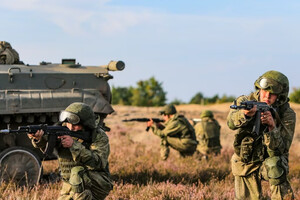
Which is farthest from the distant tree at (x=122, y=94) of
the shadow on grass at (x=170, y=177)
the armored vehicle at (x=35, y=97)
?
the shadow on grass at (x=170, y=177)

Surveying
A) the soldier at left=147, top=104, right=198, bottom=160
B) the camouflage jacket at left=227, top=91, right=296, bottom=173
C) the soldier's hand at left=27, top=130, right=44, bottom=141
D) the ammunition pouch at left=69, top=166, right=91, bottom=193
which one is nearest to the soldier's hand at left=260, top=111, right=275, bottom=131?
the camouflage jacket at left=227, top=91, right=296, bottom=173

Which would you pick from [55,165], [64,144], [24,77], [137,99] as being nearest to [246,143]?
[64,144]

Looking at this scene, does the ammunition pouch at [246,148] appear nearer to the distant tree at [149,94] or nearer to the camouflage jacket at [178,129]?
the camouflage jacket at [178,129]

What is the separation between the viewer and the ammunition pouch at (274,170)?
564 cm

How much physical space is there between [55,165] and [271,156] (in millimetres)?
6383

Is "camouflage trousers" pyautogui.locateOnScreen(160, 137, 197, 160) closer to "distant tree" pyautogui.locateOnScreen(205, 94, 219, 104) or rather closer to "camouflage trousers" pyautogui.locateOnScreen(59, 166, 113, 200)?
"camouflage trousers" pyautogui.locateOnScreen(59, 166, 113, 200)

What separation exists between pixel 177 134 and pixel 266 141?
6.83m

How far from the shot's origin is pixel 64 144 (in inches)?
199

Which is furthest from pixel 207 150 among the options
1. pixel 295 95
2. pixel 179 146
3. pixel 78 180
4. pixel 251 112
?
pixel 295 95

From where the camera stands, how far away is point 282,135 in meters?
5.80

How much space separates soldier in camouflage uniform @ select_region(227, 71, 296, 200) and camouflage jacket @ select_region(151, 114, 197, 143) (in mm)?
5864

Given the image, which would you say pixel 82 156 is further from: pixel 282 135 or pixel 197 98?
pixel 197 98

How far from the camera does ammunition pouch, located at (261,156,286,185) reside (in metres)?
5.64

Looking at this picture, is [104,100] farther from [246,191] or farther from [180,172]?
[246,191]
